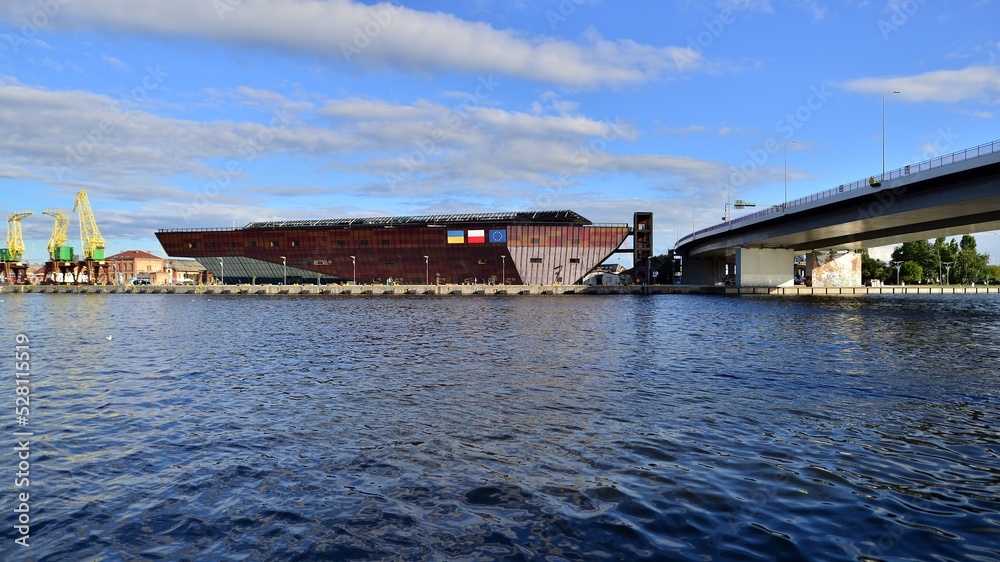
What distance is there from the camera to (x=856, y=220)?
2783 inches

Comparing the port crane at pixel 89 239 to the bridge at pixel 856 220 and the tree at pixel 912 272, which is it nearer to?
the bridge at pixel 856 220

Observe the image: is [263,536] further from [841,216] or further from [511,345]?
[841,216]

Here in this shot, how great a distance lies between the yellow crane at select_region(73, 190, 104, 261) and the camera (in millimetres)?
153375

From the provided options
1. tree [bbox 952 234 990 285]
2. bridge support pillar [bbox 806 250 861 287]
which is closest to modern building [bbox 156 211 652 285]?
bridge support pillar [bbox 806 250 861 287]

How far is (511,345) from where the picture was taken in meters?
33.7

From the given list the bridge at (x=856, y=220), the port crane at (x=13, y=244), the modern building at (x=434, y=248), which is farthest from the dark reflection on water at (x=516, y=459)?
the port crane at (x=13, y=244)

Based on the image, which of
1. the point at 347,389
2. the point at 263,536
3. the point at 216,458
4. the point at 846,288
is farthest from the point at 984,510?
the point at 846,288

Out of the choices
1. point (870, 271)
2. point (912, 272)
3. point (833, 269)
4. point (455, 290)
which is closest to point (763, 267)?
point (833, 269)

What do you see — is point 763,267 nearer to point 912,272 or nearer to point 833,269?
point 833,269

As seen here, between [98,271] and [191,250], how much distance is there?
102ft

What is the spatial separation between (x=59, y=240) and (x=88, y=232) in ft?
28.2

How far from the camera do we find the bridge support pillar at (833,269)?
131625mm

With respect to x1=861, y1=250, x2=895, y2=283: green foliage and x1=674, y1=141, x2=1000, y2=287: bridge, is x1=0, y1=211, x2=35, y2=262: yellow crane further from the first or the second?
x1=861, y1=250, x2=895, y2=283: green foliage

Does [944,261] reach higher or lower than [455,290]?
higher
